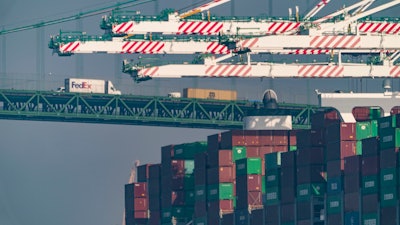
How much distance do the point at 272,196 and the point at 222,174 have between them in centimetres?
951

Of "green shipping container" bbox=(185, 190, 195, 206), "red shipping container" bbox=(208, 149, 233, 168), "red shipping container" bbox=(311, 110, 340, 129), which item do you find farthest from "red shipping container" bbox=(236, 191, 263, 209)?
"green shipping container" bbox=(185, 190, 195, 206)

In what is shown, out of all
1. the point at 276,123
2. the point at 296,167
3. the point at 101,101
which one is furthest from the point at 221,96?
the point at 296,167

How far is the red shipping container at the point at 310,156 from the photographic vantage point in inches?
4434

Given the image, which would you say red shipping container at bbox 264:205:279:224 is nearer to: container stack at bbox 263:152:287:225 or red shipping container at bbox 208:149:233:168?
container stack at bbox 263:152:287:225

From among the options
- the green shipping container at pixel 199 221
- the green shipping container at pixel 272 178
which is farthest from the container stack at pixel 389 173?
the green shipping container at pixel 199 221

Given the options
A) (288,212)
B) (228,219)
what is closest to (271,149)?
(228,219)

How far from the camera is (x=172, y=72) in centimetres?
13600

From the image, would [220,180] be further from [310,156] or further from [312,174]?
[312,174]

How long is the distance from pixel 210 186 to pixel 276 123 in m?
13.8

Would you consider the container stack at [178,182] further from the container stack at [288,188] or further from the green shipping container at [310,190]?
the green shipping container at [310,190]

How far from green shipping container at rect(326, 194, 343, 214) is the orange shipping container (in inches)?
3324

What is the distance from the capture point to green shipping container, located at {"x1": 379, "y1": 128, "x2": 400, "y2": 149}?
333 ft

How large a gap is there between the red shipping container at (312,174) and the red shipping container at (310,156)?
29 cm

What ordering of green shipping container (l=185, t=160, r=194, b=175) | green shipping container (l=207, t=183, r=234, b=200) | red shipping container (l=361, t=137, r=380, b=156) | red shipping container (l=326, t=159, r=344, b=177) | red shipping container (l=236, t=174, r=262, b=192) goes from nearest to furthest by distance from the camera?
red shipping container (l=361, t=137, r=380, b=156) → red shipping container (l=326, t=159, r=344, b=177) → red shipping container (l=236, t=174, r=262, b=192) → green shipping container (l=207, t=183, r=234, b=200) → green shipping container (l=185, t=160, r=194, b=175)
